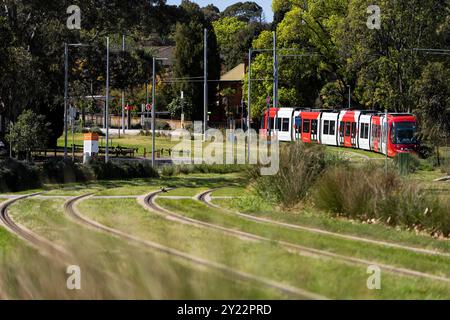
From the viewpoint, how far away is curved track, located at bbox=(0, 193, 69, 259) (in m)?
7.11

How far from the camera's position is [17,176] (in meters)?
28.1

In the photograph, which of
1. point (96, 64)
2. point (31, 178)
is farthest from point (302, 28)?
point (31, 178)

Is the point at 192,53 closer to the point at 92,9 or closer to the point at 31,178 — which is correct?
the point at 92,9

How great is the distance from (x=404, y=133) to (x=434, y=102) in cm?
532

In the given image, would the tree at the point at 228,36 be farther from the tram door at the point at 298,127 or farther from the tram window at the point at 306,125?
the tram window at the point at 306,125

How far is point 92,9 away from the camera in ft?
134

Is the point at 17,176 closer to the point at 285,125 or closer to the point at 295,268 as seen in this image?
the point at 295,268

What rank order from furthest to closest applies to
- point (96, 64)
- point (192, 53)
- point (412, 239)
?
point (192, 53) < point (96, 64) < point (412, 239)

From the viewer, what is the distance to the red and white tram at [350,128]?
45.3 meters

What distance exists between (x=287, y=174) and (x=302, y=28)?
52.3m

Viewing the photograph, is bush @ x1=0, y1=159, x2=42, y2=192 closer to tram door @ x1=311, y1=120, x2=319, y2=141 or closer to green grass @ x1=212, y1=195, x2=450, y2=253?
green grass @ x1=212, y1=195, x2=450, y2=253

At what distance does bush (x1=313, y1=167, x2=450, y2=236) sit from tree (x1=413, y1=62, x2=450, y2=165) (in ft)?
99.6

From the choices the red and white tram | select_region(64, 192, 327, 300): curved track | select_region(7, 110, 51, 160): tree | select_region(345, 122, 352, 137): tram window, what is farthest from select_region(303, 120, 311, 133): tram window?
select_region(64, 192, 327, 300): curved track

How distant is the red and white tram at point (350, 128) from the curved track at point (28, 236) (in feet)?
86.7
